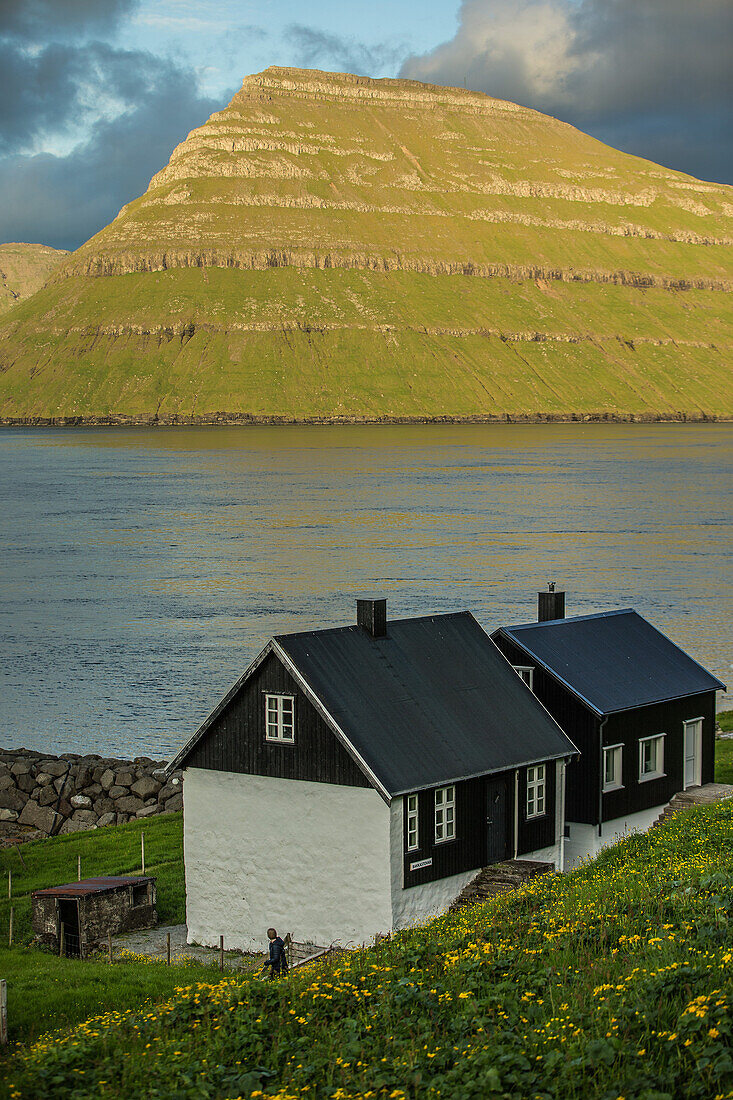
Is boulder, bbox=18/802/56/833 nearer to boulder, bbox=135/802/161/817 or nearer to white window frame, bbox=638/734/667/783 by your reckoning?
boulder, bbox=135/802/161/817

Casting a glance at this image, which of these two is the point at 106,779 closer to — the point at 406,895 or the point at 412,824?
the point at 412,824

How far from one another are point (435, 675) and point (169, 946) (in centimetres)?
854

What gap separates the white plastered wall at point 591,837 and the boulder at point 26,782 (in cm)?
1974

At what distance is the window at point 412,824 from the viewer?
24.4 m

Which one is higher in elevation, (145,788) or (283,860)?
(283,860)

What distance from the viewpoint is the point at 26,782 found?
133 feet

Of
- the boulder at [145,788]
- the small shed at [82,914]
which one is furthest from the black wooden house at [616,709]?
the boulder at [145,788]

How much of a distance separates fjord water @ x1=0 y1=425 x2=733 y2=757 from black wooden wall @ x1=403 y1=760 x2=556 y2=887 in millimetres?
21745

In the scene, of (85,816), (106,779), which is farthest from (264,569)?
(85,816)

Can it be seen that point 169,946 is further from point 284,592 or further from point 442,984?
point 284,592

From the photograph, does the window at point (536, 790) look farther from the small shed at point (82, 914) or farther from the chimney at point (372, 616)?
the small shed at point (82, 914)

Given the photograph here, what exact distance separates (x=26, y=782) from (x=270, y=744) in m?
18.0

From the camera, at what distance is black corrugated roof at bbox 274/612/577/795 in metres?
24.9

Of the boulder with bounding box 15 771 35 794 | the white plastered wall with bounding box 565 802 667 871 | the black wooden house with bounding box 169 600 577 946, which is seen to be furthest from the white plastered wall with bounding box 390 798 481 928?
the boulder with bounding box 15 771 35 794
